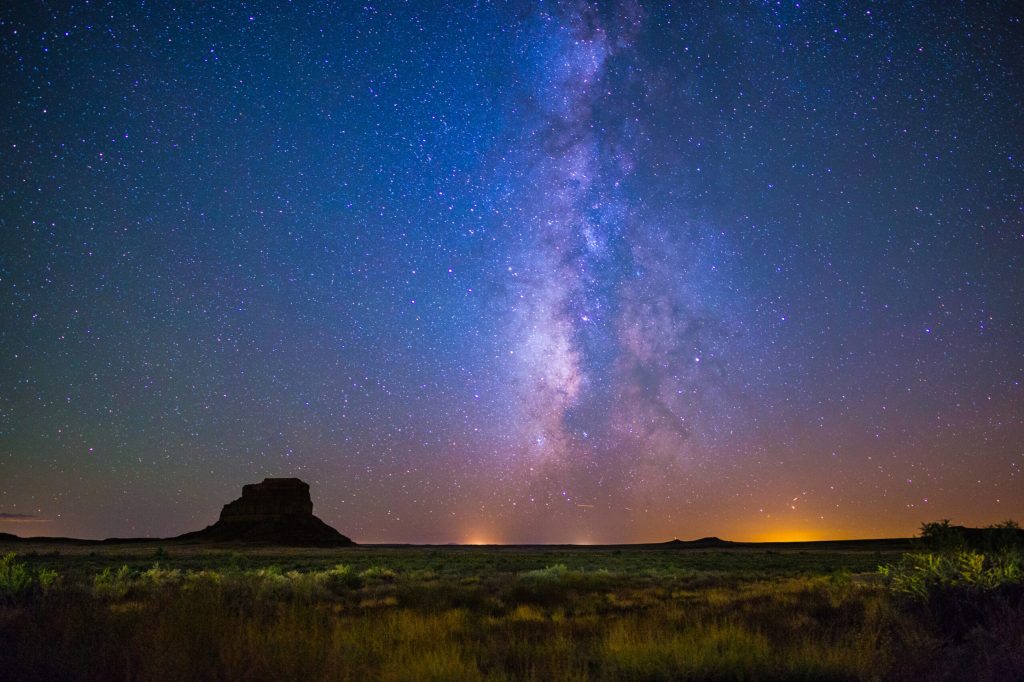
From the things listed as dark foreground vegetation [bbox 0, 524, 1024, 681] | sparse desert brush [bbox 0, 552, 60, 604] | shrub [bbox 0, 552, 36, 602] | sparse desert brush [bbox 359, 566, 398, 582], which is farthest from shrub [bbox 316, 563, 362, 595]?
shrub [bbox 0, 552, 36, 602]

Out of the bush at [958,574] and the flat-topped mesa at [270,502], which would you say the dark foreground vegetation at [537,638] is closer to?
the bush at [958,574]

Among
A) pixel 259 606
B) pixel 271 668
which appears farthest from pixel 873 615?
pixel 259 606

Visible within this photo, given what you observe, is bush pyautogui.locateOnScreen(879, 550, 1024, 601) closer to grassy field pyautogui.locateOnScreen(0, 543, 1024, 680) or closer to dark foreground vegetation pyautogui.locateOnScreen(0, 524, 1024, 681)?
dark foreground vegetation pyautogui.locateOnScreen(0, 524, 1024, 681)

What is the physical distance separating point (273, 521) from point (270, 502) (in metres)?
9.13

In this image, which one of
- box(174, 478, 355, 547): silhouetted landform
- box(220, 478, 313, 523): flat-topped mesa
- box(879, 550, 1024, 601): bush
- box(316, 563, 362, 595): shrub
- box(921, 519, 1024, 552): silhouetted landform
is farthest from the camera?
box(220, 478, 313, 523): flat-topped mesa

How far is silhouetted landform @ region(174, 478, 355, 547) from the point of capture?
131 metres

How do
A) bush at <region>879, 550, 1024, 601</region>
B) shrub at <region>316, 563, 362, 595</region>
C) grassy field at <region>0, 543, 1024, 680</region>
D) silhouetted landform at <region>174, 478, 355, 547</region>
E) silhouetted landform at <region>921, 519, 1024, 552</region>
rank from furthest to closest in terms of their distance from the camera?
silhouetted landform at <region>174, 478, 355, 547</region> < shrub at <region>316, 563, 362, 595</region> < silhouetted landform at <region>921, 519, 1024, 552</region> < bush at <region>879, 550, 1024, 601</region> < grassy field at <region>0, 543, 1024, 680</region>

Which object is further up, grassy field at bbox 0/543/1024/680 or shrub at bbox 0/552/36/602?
shrub at bbox 0/552/36/602

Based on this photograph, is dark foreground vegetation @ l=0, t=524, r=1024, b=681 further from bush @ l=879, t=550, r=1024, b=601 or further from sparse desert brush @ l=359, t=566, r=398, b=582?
sparse desert brush @ l=359, t=566, r=398, b=582

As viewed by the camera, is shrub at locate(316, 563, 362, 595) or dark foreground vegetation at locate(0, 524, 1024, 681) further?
shrub at locate(316, 563, 362, 595)

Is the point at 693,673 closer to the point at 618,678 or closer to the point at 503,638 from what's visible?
the point at 618,678

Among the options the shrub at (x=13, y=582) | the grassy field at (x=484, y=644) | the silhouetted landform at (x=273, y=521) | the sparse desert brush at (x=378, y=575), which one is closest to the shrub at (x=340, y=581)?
the sparse desert brush at (x=378, y=575)

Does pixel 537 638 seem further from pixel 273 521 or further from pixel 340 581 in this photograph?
pixel 273 521

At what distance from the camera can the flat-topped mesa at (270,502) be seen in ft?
465
